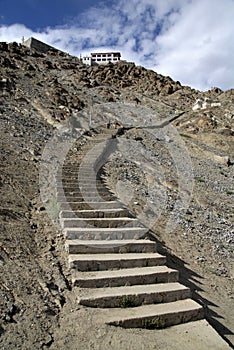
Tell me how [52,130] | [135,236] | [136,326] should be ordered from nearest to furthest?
[136,326] → [135,236] → [52,130]

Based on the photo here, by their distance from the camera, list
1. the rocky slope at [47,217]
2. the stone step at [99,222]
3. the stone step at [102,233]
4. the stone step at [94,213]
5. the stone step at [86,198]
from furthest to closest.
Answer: the stone step at [86,198]
the stone step at [94,213]
the stone step at [99,222]
the stone step at [102,233]
the rocky slope at [47,217]

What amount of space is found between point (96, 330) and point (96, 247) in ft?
5.00

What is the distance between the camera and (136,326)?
4.03 m

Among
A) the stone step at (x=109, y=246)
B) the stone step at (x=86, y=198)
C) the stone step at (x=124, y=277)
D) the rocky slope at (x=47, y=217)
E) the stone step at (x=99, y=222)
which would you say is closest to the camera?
the rocky slope at (x=47, y=217)

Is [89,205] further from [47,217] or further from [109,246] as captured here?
[109,246]

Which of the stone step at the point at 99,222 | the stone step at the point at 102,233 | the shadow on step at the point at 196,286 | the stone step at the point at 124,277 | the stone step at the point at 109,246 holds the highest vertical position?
the stone step at the point at 99,222

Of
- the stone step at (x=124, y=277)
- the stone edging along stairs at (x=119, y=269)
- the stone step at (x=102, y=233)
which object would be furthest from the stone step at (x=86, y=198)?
the stone step at (x=124, y=277)

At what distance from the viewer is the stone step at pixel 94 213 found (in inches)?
240

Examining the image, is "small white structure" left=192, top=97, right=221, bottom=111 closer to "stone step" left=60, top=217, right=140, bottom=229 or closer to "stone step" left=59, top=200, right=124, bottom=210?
"stone step" left=59, top=200, right=124, bottom=210

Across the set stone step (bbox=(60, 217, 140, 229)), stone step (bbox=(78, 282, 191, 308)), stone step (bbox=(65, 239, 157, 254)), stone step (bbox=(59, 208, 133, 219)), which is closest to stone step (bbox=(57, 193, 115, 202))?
stone step (bbox=(59, 208, 133, 219))

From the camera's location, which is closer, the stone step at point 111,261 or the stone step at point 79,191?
the stone step at point 111,261

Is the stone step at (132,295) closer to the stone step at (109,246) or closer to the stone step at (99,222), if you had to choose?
the stone step at (109,246)

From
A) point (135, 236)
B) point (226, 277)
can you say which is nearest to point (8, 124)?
point (135, 236)

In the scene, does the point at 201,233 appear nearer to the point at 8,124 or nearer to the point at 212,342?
the point at 212,342
